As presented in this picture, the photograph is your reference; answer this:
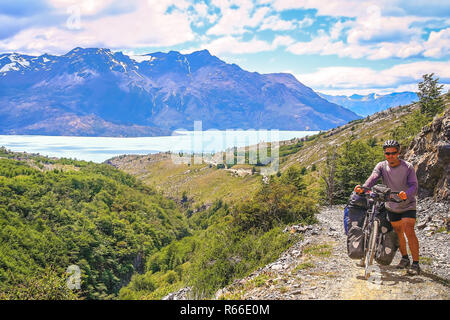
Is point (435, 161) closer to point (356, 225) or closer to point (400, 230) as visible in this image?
point (400, 230)

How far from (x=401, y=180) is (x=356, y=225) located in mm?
1833

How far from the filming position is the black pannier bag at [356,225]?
9688mm

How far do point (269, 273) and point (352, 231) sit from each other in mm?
3642

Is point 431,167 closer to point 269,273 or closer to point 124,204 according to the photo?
point 269,273

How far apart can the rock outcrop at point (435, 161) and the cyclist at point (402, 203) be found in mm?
10253

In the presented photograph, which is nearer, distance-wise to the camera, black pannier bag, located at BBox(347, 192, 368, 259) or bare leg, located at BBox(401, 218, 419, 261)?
bare leg, located at BBox(401, 218, 419, 261)

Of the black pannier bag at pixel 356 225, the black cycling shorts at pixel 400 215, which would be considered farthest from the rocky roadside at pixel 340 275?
the black cycling shorts at pixel 400 215

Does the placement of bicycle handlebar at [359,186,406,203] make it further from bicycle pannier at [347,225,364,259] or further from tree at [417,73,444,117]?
tree at [417,73,444,117]

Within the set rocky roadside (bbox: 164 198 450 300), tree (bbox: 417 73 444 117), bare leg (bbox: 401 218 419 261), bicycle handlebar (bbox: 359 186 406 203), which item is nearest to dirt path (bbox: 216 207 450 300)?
rocky roadside (bbox: 164 198 450 300)

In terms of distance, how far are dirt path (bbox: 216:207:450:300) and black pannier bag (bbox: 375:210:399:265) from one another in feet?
1.66

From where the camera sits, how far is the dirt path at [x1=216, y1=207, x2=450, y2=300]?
8367 mm

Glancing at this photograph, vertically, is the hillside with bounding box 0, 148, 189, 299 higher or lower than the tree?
lower

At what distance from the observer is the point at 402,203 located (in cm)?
910

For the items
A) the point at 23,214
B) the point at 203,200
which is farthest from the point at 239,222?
the point at 203,200
